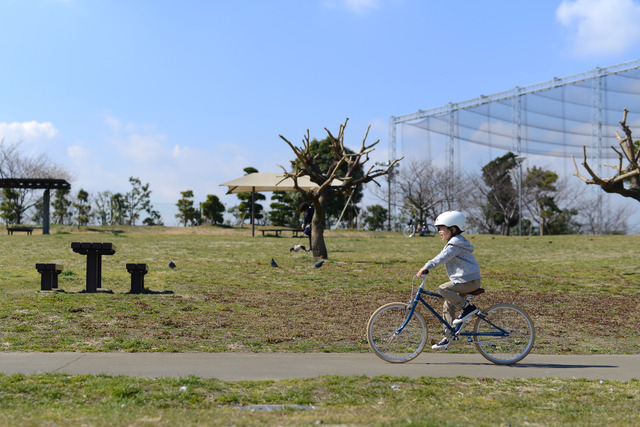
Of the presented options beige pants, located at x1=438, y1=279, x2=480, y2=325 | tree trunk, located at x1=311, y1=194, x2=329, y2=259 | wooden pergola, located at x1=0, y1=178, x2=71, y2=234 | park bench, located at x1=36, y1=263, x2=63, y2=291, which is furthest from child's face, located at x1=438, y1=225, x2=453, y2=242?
wooden pergola, located at x1=0, y1=178, x2=71, y2=234

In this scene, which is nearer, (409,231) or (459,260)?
(459,260)

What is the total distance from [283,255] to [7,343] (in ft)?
44.7

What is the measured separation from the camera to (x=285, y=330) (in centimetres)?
859

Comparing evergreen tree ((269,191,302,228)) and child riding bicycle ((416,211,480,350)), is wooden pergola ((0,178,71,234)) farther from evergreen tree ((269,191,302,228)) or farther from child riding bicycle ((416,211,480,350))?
child riding bicycle ((416,211,480,350))

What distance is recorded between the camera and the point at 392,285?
13344 mm

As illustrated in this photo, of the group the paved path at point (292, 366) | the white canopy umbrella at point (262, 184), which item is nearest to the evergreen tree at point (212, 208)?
the white canopy umbrella at point (262, 184)

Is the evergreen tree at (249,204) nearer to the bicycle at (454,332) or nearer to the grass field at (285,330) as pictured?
the grass field at (285,330)

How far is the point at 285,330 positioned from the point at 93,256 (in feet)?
15.8

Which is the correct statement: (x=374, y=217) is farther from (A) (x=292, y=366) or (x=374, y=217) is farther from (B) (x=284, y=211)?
(A) (x=292, y=366)

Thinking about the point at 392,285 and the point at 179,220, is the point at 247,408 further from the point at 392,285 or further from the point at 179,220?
the point at 179,220

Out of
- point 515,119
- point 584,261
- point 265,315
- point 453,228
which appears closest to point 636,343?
point 453,228

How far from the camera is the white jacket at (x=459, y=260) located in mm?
6496

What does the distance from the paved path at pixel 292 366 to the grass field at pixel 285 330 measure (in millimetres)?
379

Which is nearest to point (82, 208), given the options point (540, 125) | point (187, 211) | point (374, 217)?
point (187, 211)
